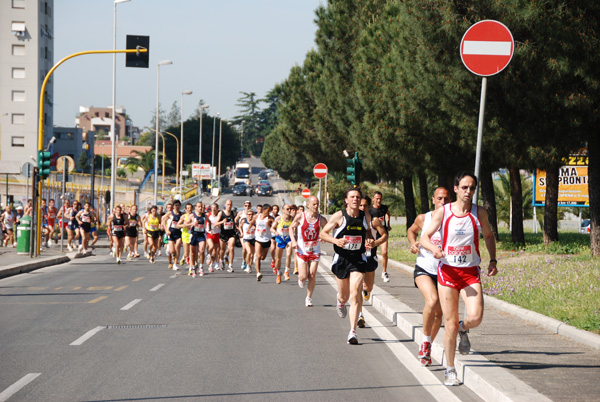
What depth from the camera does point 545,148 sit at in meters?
20.2

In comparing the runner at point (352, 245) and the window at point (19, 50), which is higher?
the window at point (19, 50)

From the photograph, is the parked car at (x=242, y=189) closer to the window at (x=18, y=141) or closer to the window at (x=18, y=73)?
the window at (x=18, y=141)

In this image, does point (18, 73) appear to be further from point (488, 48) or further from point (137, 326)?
point (488, 48)

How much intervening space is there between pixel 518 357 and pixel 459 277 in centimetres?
146

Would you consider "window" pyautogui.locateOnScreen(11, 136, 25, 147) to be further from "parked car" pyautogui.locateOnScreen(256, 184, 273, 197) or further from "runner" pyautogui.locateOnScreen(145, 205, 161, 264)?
"runner" pyautogui.locateOnScreen(145, 205, 161, 264)

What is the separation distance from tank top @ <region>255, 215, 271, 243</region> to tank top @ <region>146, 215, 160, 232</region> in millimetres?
5469

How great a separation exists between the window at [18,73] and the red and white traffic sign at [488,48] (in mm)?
88472

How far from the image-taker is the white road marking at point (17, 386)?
655 cm

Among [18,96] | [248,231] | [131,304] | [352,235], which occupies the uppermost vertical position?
[18,96]

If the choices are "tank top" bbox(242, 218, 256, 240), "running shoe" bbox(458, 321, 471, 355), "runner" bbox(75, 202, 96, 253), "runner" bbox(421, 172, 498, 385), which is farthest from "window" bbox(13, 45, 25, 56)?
"runner" bbox(421, 172, 498, 385)

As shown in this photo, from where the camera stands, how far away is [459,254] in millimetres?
7117

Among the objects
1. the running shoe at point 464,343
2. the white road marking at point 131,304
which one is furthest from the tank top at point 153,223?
the running shoe at point 464,343

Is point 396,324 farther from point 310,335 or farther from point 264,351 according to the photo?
point 264,351

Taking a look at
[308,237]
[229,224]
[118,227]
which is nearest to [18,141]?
[118,227]
